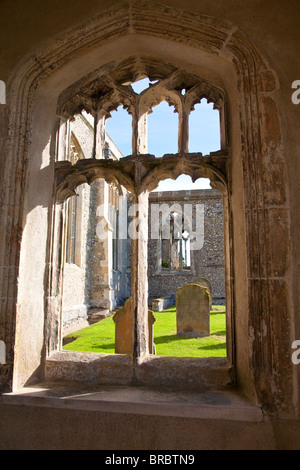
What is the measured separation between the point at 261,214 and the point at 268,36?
1.19 m

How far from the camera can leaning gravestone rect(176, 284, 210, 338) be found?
23.4 ft

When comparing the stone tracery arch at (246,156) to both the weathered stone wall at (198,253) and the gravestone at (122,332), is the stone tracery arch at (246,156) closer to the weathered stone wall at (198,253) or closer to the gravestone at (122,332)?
the gravestone at (122,332)

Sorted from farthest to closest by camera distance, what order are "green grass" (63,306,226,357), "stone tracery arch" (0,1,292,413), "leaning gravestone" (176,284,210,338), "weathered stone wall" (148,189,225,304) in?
"weathered stone wall" (148,189,225,304) < "leaning gravestone" (176,284,210,338) < "green grass" (63,306,226,357) < "stone tracery arch" (0,1,292,413)

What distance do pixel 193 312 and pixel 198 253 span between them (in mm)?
9202

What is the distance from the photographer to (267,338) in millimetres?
1770

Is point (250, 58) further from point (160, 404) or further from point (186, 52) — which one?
point (160, 404)

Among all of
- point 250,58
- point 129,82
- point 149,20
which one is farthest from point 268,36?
point 129,82

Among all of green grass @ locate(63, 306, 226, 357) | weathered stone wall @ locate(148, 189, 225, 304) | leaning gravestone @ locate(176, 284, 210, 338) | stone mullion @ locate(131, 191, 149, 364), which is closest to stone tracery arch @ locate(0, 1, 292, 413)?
stone mullion @ locate(131, 191, 149, 364)

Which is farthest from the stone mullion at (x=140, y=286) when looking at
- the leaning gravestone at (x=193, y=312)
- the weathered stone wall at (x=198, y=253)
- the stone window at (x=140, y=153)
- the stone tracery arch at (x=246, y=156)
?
the weathered stone wall at (x=198, y=253)

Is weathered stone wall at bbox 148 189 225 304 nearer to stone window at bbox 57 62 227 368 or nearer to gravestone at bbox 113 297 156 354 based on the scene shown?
gravestone at bbox 113 297 156 354

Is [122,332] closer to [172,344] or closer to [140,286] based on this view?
[140,286]

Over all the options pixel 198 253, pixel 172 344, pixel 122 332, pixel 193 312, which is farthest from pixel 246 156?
pixel 198 253

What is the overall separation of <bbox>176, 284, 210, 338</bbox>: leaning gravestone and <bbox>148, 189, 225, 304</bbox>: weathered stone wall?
846 cm
